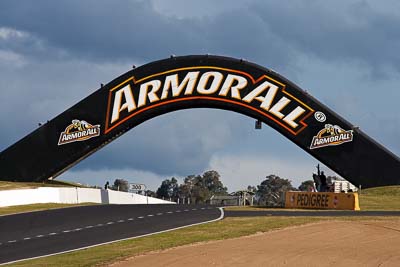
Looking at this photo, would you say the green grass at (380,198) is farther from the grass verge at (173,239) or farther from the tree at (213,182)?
the tree at (213,182)

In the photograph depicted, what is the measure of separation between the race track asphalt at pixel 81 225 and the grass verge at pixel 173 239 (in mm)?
1320

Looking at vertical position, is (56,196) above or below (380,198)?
above

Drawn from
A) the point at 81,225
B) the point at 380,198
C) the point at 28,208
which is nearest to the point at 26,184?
the point at 28,208

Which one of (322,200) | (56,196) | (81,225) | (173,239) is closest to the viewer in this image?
(173,239)

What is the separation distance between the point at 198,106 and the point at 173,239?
3302 cm

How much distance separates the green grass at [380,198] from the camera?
47.3 m

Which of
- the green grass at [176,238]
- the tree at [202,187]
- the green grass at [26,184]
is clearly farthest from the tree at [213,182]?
the green grass at [176,238]

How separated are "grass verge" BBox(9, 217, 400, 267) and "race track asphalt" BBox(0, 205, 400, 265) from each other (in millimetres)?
1320

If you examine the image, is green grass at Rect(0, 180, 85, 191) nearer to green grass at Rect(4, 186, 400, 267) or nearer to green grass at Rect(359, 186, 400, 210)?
green grass at Rect(359, 186, 400, 210)

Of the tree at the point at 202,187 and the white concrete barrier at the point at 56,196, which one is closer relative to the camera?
the white concrete barrier at the point at 56,196

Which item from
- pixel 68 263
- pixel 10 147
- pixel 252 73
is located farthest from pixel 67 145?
pixel 68 263

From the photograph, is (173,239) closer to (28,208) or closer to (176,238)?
(176,238)

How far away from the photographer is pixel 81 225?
34531mm

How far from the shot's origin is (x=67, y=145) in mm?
59656
